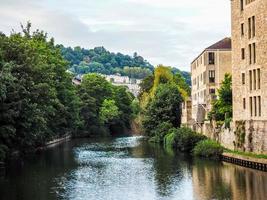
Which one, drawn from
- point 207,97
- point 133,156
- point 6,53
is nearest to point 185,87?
point 207,97

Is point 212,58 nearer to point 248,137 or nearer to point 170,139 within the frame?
point 170,139

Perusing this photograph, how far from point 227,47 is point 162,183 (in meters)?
51.3

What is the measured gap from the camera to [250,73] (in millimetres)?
63594

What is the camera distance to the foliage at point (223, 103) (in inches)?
3007

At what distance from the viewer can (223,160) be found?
65625 mm

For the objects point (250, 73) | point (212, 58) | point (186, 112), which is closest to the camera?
point (250, 73)

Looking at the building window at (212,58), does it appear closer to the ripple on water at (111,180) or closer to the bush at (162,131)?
the bush at (162,131)

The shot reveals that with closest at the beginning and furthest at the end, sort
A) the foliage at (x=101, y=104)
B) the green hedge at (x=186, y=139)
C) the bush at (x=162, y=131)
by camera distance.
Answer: the green hedge at (x=186, y=139) → the bush at (x=162, y=131) → the foliage at (x=101, y=104)

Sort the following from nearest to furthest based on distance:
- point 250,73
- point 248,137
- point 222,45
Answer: point 248,137 < point 250,73 < point 222,45

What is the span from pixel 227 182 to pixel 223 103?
99.5 feet

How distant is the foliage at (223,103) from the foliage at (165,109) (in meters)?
27.5

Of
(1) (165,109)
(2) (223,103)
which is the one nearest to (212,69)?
(1) (165,109)

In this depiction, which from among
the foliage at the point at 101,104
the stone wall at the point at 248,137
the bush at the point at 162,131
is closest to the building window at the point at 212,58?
the bush at the point at 162,131

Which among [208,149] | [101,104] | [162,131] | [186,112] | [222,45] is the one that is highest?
[222,45]
